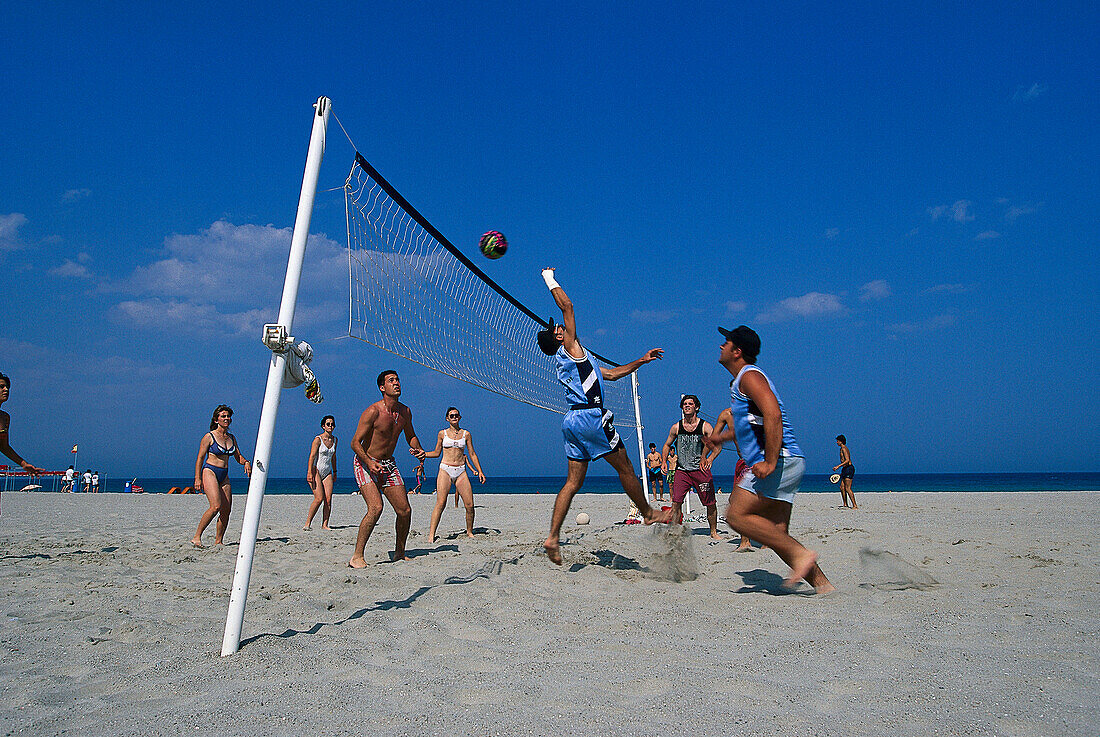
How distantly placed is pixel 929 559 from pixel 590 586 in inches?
103

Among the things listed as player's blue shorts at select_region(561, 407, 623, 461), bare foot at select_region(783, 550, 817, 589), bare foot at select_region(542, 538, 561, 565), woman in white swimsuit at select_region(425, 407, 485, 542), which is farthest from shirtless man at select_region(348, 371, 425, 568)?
bare foot at select_region(783, 550, 817, 589)

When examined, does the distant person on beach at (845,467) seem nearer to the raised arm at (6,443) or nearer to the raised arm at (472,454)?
the raised arm at (472,454)

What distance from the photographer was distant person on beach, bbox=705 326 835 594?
3436 mm

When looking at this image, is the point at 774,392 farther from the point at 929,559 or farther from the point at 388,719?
the point at 388,719

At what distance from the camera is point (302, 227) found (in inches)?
115

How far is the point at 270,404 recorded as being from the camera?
111 inches

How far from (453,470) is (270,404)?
457 centimetres

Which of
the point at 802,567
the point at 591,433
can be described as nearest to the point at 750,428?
the point at 802,567

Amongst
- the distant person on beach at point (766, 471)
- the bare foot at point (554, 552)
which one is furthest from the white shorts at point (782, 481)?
the bare foot at point (554, 552)

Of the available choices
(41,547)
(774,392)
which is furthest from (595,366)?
(41,547)

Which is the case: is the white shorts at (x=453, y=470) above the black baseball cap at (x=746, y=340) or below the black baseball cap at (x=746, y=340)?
below

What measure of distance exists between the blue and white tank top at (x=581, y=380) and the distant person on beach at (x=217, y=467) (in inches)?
142

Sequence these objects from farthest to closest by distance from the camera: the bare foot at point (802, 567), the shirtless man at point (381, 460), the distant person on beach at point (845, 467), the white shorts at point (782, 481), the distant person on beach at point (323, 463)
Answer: the distant person on beach at point (845, 467)
the distant person on beach at point (323, 463)
the shirtless man at point (381, 460)
the white shorts at point (782, 481)
the bare foot at point (802, 567)

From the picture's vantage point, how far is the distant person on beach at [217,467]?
6.37m
